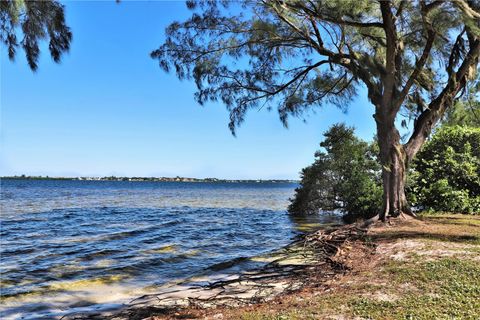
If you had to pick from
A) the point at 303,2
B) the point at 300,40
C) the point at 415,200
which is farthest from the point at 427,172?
→ the point at 303,2

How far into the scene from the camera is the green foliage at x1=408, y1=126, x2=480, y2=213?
47.1 ft

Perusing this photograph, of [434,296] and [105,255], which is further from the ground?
[434,296]

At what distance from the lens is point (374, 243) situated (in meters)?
8.54

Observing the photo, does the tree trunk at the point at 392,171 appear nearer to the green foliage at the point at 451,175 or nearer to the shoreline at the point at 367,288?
the shoreline at the point at 367,288

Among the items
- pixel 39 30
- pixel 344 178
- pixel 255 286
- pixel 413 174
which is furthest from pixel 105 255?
pixel 413 174

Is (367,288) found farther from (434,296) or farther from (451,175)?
(451,175)

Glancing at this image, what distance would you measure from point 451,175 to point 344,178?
167 inches

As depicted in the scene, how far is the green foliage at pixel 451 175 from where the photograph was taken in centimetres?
1435

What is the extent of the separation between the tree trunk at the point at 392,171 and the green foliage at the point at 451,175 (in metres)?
4.09

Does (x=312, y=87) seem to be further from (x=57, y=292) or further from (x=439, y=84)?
(x=57, y=292)

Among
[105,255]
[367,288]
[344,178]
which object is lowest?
[105,255]

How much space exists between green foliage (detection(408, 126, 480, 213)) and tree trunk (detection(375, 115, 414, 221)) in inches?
161

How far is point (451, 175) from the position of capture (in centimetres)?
1517

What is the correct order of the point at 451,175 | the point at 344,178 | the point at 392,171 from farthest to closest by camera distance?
the point at 344,178, the point at 451,175, the point at 392,171
